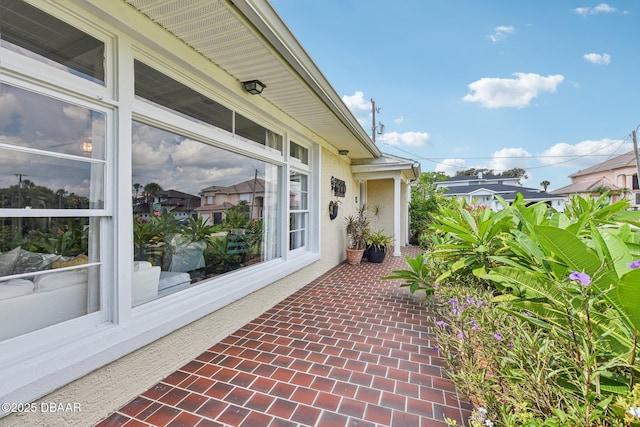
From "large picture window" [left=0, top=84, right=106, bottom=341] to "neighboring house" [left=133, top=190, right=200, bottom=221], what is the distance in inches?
22.0

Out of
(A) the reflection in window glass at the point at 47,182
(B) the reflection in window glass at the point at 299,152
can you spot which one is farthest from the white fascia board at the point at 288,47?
(A) the reflection in window glass at the point at 47,182

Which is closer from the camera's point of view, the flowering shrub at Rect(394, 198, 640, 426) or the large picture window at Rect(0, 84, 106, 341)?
the flowering shrub at Rect(394, 198, 640, 426)

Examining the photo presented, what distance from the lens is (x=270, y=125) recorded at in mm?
4297

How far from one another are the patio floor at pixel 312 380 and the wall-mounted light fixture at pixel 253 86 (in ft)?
9.61

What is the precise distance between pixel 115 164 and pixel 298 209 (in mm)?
3515

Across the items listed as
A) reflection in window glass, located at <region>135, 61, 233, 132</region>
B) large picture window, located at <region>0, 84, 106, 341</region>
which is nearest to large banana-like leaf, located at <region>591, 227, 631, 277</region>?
large picture window, located at <region>0, 84, 106, 341</region>

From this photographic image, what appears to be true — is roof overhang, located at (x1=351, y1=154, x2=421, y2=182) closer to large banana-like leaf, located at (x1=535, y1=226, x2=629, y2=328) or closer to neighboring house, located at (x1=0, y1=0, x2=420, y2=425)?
neighboring house, located at (x1=0, y1=0, x2=420, y2=425)

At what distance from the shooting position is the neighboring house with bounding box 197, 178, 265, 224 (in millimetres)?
3736

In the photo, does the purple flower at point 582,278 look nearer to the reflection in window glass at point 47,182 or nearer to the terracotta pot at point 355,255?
the reflection in window glass at point 47,182

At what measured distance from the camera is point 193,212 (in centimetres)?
356

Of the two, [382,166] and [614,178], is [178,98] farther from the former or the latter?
[614,178]

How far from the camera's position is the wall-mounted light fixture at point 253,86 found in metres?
3.27

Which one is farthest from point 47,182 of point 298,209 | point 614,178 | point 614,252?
point 614,178

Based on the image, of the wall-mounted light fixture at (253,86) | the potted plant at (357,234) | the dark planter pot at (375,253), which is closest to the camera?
the wall-mounted light fixture at (253,86)
